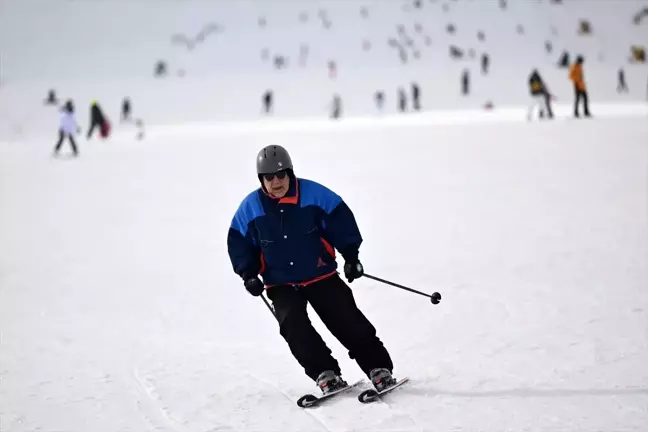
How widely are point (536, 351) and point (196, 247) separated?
166 inches

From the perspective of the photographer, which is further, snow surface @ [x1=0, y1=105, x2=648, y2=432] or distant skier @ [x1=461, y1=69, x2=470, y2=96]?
distant skier @ [x1=461, y1=69, x2=470, y2=96]

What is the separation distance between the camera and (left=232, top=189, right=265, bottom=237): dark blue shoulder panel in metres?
3.47

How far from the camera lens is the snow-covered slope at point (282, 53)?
31609mm

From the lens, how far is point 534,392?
137 inches

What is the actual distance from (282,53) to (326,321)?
3932 cm

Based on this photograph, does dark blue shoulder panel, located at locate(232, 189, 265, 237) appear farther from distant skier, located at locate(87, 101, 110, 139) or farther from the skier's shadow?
distant skier, located at locate(87, 101, 110, 139)

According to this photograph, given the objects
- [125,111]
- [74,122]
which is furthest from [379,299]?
[125,111]

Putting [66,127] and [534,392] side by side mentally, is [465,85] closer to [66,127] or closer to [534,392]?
[66,127]

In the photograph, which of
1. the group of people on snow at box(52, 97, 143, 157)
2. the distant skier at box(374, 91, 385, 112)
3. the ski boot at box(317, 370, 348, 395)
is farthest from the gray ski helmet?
the distant skier at box(374, 91, 385, 112)

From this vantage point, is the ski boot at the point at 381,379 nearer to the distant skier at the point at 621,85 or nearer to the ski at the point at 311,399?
the ski at the point at 311,399

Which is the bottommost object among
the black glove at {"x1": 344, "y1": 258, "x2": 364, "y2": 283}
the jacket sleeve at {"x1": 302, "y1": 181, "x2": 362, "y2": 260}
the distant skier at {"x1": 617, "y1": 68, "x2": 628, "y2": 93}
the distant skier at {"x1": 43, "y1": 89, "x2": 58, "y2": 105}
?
the black glove at {"x1": 344, "y1": 258, "x2": 364, "y2": 283}

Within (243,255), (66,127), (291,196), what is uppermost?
(66,127)

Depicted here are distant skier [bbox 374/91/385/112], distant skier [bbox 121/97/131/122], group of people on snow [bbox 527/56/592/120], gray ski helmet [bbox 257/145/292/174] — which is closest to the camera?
gray ski helmet [bbox 257/145/292/174]

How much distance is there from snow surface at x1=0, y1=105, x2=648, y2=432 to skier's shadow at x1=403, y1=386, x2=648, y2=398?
0.04 ft
